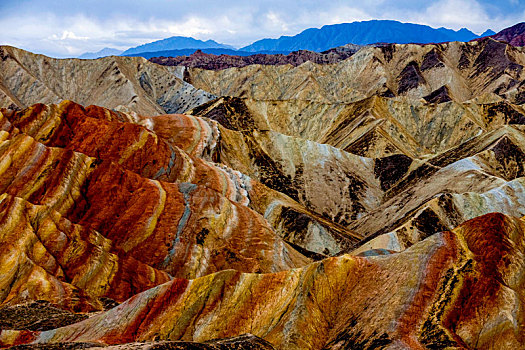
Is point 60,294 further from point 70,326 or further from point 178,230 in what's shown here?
point 178,230

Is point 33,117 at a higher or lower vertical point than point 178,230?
higher

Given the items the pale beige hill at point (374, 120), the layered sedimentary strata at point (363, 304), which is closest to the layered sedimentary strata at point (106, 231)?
the layered sedimentary strata at point (363, 304)

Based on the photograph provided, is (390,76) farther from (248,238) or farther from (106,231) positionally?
(106,231)

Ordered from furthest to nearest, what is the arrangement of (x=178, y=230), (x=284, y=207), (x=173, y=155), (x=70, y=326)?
1. (x=284, y=207)
2. (x=173, y=155)
3. (x=178, y=230)
4. (x=70, y=326)

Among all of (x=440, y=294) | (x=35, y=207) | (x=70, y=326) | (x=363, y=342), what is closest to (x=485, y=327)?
(x=440, y=294)

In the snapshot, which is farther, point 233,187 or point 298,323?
point 233,187

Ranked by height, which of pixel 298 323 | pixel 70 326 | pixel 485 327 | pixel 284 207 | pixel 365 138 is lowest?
pixel 70 326

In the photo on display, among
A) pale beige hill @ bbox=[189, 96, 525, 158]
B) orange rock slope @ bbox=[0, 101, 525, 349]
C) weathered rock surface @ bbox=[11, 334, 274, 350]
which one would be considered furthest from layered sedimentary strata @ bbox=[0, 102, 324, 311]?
pale beige hill @ bbox=[189, 96, 525, 158]
